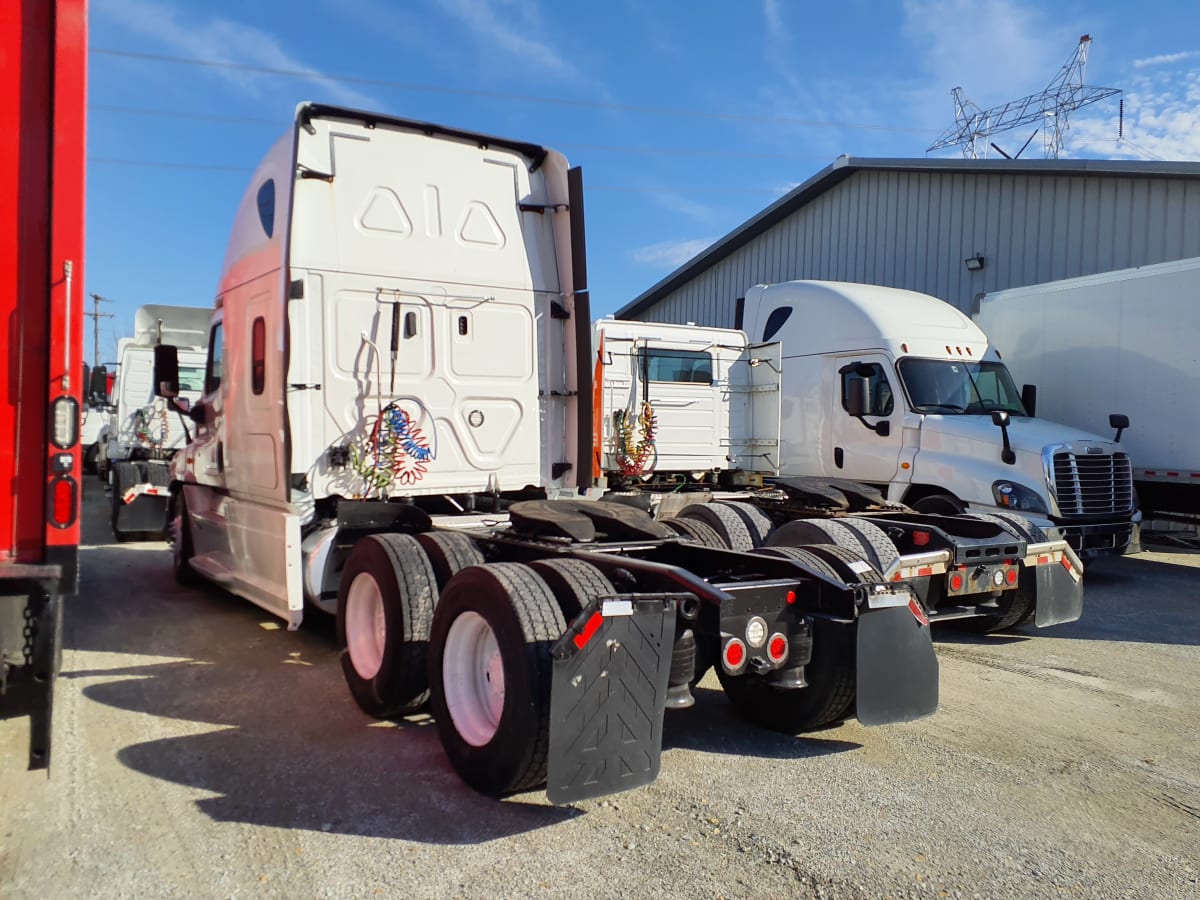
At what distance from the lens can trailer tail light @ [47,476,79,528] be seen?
11.5 ft

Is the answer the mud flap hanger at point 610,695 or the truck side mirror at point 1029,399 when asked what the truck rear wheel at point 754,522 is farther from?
the truck side mirror at point 1029,399

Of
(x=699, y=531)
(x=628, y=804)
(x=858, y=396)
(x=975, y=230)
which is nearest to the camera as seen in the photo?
(x=628, y=804)

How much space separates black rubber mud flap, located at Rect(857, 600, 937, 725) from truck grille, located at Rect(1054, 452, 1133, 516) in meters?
6.01

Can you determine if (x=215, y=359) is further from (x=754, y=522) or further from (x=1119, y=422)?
(x=1119, y=422)

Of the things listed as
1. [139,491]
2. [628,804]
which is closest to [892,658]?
[628,804]

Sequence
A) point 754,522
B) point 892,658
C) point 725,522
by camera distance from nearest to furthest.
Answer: point 892,658, point 725,522, point 754,522

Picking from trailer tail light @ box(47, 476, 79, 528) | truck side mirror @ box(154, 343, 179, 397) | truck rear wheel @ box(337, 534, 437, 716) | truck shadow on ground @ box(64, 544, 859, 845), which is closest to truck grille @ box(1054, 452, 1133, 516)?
Answer: truck shadow on ground @ box(64, 544, 859, 845)

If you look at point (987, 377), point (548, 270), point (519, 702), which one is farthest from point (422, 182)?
point (987, 377)

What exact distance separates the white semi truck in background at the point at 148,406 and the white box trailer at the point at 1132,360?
1130 centimetres

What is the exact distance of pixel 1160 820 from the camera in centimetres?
381

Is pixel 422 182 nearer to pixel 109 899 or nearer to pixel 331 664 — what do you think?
pixel 331 664

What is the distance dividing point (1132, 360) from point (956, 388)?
2.63m

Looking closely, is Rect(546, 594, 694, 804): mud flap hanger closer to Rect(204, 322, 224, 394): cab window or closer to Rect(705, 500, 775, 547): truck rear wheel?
Rect(705, 500, 775, 547): truck rear wheel

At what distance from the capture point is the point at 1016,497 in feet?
30.6
